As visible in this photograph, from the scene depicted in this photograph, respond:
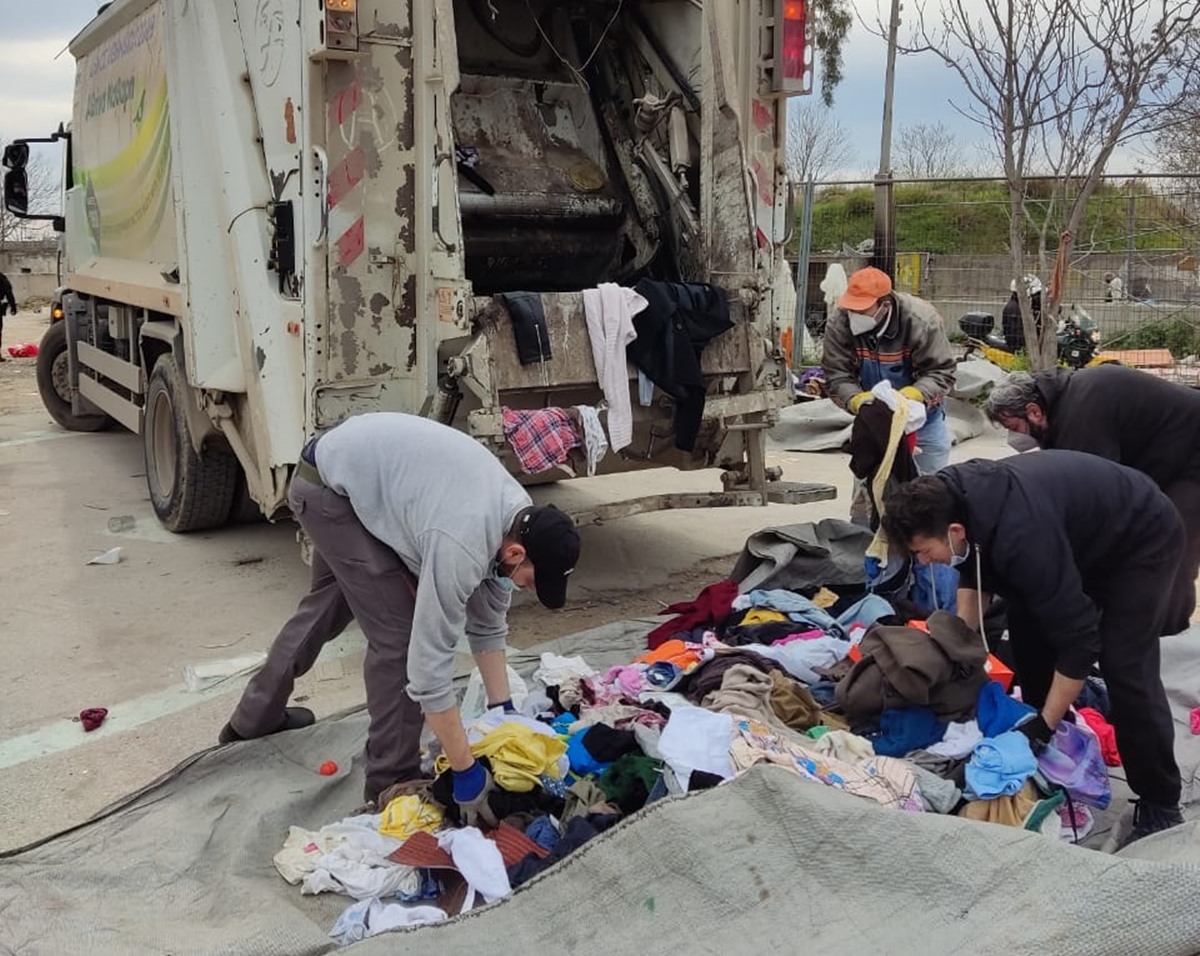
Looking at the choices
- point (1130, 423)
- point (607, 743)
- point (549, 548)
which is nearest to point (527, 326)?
point (607, 743)

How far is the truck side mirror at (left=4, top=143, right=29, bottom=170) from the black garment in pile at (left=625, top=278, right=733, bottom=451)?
19.5ft

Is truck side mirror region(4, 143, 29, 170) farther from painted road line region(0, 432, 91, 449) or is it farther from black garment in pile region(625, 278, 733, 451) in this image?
black garment in pile region(625, 278, 733, 451)

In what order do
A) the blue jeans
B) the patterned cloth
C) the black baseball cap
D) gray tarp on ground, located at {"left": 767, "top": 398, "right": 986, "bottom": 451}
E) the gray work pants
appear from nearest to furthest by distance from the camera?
the black baseball cap → the patterned cloth → the gray work pants → the blue jeans → gray tarp on ground, located at {"left": 767, "top": 398, "right": 986, "bottom": 451}

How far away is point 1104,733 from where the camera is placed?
3.46m

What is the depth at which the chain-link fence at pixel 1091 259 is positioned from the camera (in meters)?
10.1

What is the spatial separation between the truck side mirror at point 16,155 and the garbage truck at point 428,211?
83.7 inches

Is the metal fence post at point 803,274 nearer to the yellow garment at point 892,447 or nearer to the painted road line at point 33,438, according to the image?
the yellow garment at point 892,447

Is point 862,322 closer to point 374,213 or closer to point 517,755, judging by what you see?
point 374,213

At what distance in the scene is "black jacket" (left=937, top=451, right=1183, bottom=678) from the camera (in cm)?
285

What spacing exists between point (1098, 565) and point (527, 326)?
7.27ft

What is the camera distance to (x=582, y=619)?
4.93 meters

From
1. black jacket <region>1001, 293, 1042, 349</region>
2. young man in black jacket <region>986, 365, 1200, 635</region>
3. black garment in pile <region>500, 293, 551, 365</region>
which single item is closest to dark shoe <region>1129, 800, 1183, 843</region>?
young man in black jacket <region>986, 365, 1200, 635</region>

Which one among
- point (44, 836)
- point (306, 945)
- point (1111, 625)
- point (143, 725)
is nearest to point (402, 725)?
point (306, 945)

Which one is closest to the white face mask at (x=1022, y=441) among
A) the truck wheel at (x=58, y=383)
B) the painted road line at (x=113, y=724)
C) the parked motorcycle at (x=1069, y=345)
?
the painted road line at (x=113, y=724)
